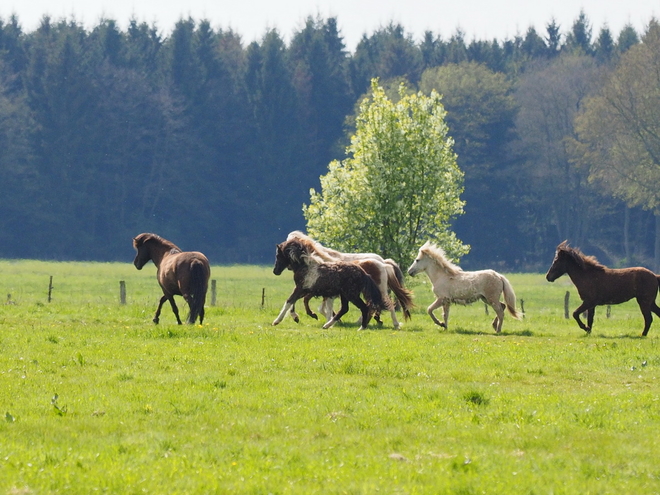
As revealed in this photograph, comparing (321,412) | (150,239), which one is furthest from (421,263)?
(321,412)

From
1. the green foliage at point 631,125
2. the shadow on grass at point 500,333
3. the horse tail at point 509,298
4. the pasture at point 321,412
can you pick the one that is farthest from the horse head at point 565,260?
the green foliage at point 631,125

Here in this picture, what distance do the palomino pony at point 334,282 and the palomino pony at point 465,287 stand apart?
1.62 meters

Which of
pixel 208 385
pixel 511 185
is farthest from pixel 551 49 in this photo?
pixel 208 385

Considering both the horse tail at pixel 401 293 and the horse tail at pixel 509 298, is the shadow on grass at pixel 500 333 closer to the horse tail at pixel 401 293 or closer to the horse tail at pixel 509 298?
the horse tail at pixel 509 298

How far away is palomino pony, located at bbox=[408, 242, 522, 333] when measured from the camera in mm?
22906

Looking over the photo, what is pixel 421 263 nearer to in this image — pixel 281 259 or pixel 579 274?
pixel 281 259

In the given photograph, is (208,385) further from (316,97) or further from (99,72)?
(316,97)

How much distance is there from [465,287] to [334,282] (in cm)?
327

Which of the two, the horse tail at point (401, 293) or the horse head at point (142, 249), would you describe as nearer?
the horse tail at point (401, 293)

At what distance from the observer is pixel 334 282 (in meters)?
22.2

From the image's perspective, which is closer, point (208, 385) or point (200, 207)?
point (208, 385)

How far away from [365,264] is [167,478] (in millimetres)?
15306

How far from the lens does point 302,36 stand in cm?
10875

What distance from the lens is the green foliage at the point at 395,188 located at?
3725cm
